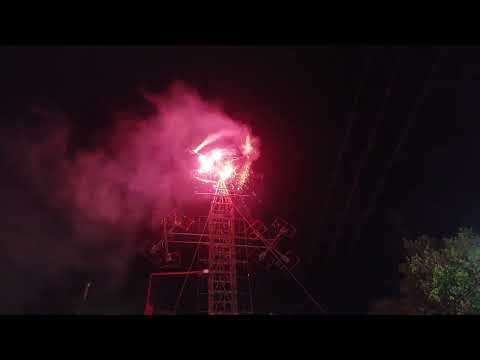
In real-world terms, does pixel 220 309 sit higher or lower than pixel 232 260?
lower

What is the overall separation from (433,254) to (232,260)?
7837mm

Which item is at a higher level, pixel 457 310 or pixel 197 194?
pixel 197 194

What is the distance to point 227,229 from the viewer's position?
15344 mm

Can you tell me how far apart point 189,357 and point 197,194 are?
485 inches

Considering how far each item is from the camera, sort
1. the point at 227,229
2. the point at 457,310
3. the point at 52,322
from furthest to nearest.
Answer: the point at 227,229 → the point at 457,310 → the point at 52,322

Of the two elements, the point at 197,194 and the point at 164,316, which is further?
the point at 197,194

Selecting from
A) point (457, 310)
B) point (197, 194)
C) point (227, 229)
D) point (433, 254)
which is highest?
point (197, 194)

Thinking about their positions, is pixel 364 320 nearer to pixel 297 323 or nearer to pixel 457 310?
pixel 297 323

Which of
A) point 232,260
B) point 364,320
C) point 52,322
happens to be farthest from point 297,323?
point 232,260

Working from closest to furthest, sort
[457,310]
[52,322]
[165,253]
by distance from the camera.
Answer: [52,322], [457,310], [165,253]

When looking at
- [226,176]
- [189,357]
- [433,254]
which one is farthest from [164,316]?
[433,254]

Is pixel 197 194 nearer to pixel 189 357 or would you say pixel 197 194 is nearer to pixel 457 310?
pixel 457 310

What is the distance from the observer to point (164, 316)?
9.17ft

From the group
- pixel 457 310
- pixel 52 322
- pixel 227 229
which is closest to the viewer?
pixel 52 322
